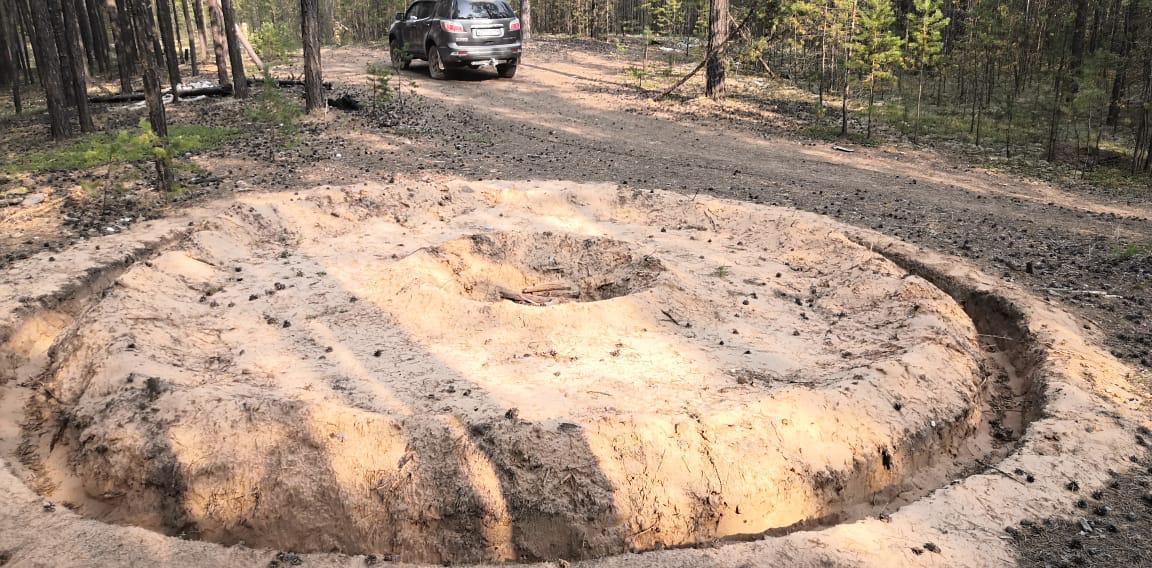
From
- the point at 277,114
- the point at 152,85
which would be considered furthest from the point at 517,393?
the point at 277,114

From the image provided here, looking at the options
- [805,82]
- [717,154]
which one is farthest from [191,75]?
[805,82]

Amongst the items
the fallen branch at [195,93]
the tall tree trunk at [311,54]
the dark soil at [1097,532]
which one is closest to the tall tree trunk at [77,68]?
the fallen branch at [195,93]

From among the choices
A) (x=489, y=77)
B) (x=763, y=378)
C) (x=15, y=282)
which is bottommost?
(x=763, y=378)

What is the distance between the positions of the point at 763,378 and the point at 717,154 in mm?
7596

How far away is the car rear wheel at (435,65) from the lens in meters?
16.0

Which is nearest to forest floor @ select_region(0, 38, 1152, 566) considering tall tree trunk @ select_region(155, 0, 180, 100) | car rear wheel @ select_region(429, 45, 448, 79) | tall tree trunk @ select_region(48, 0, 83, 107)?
car rear wheel @ select_region(429, 45, 448, 79)

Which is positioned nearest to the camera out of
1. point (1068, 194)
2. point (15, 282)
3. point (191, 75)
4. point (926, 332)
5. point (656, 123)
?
point (926, 332)

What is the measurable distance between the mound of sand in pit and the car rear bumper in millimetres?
9923

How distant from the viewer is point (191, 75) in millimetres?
18406

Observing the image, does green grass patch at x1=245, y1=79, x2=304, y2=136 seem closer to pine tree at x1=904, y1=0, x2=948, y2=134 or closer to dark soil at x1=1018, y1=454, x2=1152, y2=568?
dark soil at x1=1018, y1=454, x2=1152, y2=568

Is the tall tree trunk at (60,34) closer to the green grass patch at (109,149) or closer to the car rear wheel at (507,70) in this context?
the green grass patch at (109,149)

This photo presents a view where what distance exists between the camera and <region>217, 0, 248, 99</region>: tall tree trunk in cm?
1377

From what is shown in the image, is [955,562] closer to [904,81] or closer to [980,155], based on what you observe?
[980,155]

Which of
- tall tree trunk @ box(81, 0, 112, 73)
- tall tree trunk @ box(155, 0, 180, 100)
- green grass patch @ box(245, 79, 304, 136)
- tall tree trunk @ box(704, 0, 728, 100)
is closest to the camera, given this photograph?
green grass patch @ box(245, 79, 304, 136)
